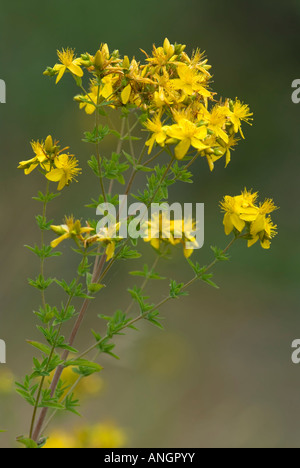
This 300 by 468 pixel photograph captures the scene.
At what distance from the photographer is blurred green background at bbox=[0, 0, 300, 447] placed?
7.30 feet

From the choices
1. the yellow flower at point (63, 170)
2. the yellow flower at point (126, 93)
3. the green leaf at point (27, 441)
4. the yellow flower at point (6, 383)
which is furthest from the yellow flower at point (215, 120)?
the yellow flower at point (6, 383)

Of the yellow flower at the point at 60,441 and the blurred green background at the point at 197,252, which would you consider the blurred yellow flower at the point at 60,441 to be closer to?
the yellow flower at the point at 60,441

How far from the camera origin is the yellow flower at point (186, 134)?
0.82 meters

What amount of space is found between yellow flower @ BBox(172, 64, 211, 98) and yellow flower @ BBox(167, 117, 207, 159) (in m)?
0.06

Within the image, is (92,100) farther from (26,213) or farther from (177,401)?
(177,401)

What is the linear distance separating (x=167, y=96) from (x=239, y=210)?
21cm

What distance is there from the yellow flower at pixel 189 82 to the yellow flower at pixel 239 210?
0.56 ft

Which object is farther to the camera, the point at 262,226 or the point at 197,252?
the point at 197,252

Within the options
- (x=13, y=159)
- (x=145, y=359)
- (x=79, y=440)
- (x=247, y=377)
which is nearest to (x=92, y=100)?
(x=79, y=440)

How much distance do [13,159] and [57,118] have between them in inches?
10.7

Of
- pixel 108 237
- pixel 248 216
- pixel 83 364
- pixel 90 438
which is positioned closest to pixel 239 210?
pixel 248 216

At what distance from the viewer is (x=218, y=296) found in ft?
10.2

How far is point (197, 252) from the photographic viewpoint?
302 centimetres

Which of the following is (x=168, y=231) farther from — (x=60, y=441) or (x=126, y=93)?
(x=60, y=441)
